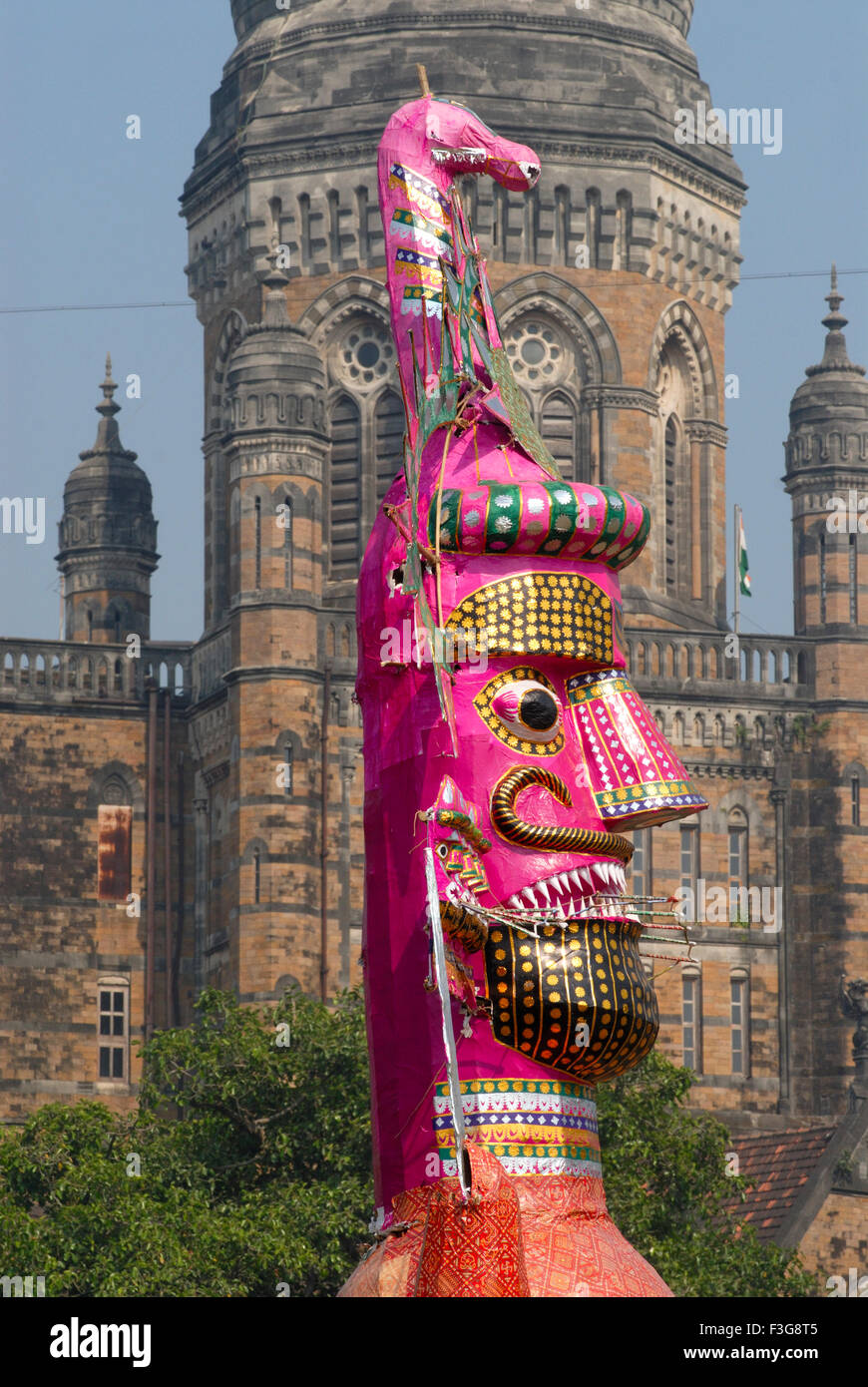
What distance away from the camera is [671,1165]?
140ft

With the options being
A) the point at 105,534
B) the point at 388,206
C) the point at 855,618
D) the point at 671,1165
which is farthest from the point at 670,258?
the point at 388,206

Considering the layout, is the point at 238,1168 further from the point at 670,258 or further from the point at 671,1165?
the point at 670,258

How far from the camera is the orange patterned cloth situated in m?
15.6

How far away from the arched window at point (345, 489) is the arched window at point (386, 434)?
354mm

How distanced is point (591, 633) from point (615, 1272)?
2.97 meters

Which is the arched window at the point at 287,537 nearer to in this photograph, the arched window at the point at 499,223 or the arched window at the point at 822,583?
the arched window at the point at 499,223

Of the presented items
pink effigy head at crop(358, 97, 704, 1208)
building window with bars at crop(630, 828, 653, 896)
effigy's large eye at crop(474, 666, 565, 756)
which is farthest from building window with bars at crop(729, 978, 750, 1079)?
effigy's large eye at crop(474, 666, 565, 756)

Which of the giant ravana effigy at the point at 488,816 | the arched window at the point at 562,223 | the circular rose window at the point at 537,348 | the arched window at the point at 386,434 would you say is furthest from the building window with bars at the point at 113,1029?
the giant ravana effigy at the point at 488,816

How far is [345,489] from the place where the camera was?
60.2 meters

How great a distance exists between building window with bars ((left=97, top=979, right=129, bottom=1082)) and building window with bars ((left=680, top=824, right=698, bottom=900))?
935 cm

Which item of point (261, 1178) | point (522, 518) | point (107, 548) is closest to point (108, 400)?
point (107, 548)

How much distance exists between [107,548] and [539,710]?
174 ft

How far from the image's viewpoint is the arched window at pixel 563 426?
60781mm

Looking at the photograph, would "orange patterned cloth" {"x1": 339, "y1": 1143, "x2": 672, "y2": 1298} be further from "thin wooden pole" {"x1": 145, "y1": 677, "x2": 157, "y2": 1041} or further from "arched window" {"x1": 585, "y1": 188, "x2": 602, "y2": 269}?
"arched window" {"x1": 585, "y1": 188, "x2": 602, "y2": 269}
